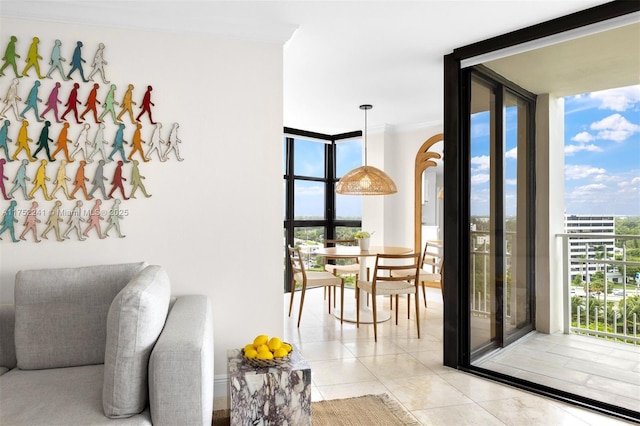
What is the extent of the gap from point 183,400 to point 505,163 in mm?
2598

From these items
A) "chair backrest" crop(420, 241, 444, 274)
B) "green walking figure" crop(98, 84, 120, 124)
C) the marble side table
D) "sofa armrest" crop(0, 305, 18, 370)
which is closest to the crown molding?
"green walking figure" crop(98, 84, 120, 124)

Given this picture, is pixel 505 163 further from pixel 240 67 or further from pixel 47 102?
pixel 47 102

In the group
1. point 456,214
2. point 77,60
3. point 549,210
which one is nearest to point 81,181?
point 77,60

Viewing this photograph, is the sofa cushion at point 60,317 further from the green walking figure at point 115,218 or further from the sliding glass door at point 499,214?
the sliding glass door at point 499,214

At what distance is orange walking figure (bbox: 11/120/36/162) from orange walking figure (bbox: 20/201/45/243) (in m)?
0.28

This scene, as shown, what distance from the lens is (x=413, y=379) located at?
3035 millimetres

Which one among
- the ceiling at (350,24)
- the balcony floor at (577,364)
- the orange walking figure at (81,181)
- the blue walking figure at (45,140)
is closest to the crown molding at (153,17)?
the ceiling at (350,24)

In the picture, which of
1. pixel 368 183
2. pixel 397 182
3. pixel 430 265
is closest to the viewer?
pixel 368 183

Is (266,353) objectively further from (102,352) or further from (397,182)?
(397,182)

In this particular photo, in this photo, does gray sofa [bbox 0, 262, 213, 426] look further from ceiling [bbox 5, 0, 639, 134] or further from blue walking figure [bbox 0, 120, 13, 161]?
ceiling [bbox 5, 0, 639, 134]

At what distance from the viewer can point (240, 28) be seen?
2.76 meters

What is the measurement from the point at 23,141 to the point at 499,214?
3.16 metres

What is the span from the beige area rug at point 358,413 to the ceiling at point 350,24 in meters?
2.33

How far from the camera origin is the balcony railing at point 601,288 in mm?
2562
